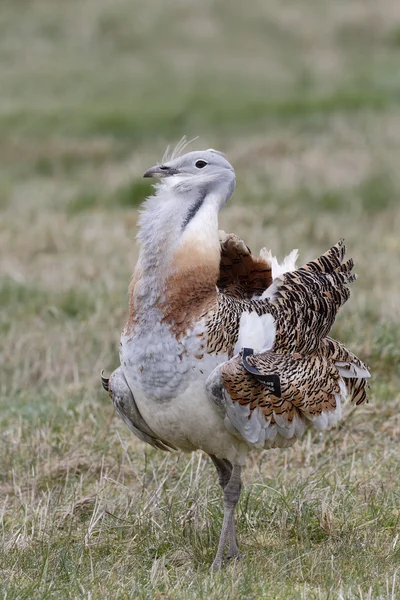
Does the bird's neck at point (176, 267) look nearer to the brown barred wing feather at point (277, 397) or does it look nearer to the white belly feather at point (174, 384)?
the white belly feather at point (174, 384)

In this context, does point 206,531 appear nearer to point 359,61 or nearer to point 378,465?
point 378,465

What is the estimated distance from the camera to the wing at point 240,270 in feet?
14.5

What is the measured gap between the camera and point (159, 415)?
3863mm

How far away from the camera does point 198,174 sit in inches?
161

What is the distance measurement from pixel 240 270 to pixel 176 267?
2.10ft

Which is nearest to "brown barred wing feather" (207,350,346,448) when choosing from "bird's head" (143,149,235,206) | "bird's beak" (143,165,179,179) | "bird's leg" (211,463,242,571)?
"bird's leg" (211,463,242,571)

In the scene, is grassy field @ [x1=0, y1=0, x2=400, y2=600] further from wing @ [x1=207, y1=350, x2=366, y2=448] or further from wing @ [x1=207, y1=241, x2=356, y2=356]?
wing @ [x1=207, y1=241, x2=356, y2=356]

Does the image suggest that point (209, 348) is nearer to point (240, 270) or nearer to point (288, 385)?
point (288, 385)

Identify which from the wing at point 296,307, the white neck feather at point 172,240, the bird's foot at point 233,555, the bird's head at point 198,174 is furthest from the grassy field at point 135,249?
the bird's head at point 198,174

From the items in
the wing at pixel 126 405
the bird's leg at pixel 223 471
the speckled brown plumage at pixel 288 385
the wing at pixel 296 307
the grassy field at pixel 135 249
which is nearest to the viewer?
the speckled brown plumage at pixel 288 385

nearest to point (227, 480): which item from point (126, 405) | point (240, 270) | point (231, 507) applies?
point (231, 507)

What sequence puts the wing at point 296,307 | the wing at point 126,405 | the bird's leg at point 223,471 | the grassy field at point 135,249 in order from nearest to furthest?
1. the wing at point 296,307
2. the wing at point 126,405
3. the grassy field at point 135,249
4. the bird's leg at point 223,471

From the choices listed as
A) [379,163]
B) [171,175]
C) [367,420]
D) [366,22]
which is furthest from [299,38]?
[171,175]

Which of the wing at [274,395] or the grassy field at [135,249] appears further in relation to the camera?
the grassy field at [135,249]
